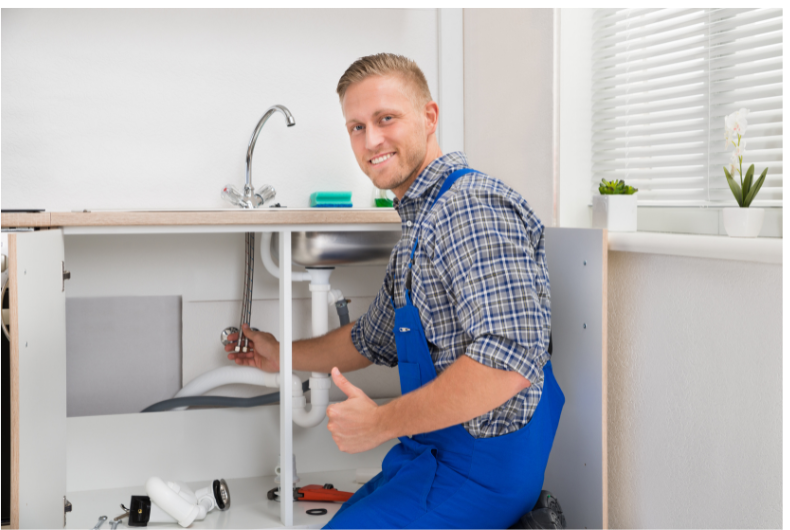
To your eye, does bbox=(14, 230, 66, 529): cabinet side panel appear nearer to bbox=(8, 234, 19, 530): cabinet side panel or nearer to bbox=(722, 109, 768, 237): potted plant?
bbox=(8, 234, 19, 530): cabinet side panel

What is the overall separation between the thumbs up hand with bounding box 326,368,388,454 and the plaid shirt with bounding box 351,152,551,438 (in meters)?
0.16

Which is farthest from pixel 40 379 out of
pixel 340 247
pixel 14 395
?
pixel 340 247

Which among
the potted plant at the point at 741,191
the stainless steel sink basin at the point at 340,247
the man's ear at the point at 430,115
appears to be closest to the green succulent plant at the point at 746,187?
the potted plant at the point at 741,191

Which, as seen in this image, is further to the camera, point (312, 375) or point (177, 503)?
point (312, 375)

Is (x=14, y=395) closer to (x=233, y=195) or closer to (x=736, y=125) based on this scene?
(x=233, y=195)

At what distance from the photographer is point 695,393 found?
4.06 feet

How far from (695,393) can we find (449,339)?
0.45m

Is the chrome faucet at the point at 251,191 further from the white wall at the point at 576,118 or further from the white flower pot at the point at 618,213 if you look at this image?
the white flower pot at the point at 618,213

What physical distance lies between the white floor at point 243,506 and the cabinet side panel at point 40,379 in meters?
0.37

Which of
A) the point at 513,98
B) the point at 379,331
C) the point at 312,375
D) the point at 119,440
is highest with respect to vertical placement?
the point at 513,98

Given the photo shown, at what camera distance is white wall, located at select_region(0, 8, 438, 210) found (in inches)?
82.4

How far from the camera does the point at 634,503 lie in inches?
56.5
